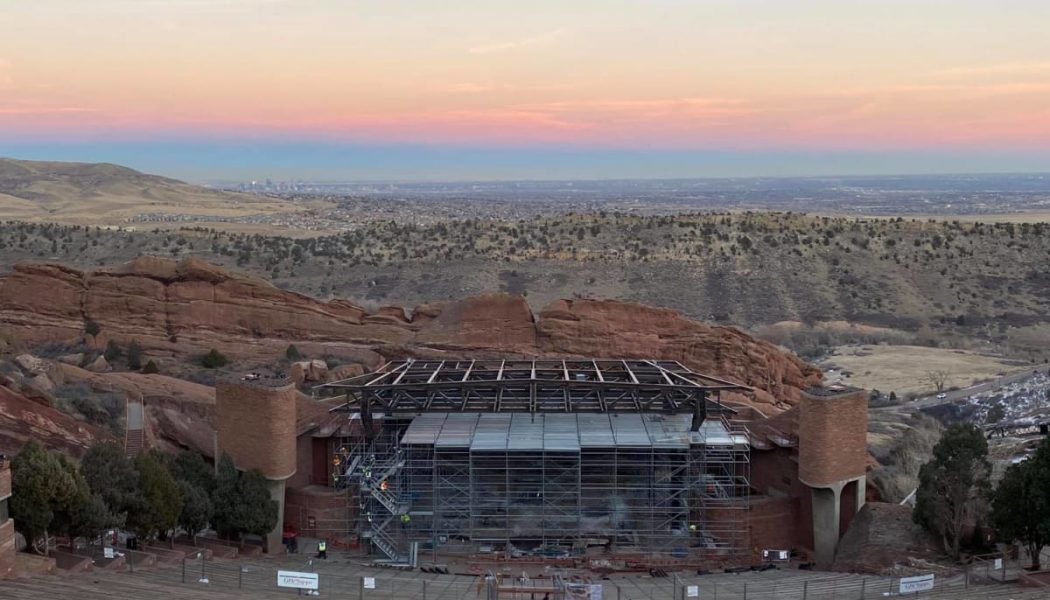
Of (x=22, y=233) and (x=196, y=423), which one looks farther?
(x=22, y=233)

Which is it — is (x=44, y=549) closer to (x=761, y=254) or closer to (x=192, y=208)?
Answer: (x=761, y=254)

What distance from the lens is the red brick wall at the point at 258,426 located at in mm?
31375

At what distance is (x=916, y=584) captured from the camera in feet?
77.5

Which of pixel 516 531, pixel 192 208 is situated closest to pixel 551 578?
pixel 516 531

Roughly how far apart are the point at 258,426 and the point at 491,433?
7.54 m

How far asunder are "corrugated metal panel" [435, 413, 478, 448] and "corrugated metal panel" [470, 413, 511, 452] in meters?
0.22

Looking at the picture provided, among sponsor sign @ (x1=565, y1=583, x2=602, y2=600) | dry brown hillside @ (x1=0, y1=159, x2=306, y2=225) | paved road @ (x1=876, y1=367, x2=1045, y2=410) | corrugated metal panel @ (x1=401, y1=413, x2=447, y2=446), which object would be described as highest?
dry brown hillside @ (x1=0, y1=159, x2=306, y2=225)

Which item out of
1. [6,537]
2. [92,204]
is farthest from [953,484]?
[92,204]

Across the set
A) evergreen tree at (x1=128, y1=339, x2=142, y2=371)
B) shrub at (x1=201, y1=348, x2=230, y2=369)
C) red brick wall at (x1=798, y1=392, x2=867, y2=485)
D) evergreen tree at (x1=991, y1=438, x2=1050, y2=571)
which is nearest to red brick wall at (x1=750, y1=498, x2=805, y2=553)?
red brick wall at (x1=798, y1=392, x2=867, y2=485)

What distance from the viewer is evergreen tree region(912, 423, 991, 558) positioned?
27.7 m

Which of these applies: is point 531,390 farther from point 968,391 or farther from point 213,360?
point 968,391

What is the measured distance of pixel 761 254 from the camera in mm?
87875

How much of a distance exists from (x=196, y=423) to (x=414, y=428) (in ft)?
31.7

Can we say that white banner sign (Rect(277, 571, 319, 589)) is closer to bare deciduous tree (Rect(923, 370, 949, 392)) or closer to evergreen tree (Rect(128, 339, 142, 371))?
evergreen tree (Rect(128, 339, 142, 371))
